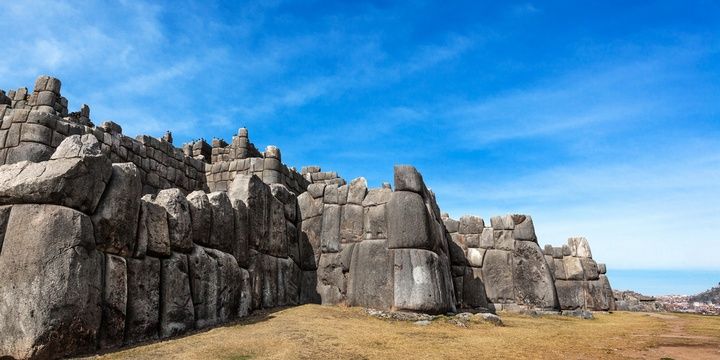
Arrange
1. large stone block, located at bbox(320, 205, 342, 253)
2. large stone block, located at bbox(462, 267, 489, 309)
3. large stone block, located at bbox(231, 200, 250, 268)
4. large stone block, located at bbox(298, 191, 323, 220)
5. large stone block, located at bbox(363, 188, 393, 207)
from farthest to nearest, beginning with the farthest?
large stone block, located at bbox(462, 267, 489, 309) → large stone block, located at bbox(298, 191, 323, 220) → large stone block, located at bbox(320, 205, 342, 253) → large stone block, located at bbox(363, 188, 393, 207) → large stone block, located at bbox(231, 200, 250, 268)

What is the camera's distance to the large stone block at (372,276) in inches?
403

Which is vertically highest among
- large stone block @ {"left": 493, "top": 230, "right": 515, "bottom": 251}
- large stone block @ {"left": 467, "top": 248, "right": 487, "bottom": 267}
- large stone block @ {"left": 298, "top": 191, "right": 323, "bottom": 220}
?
large stone block @ {"left": 298, "top": 191, "right": 323, "bottom": 220}

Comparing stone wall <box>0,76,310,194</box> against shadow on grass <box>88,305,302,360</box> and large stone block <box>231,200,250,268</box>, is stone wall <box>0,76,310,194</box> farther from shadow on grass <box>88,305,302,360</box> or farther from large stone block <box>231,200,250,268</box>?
shadow on grass <box>88,305,302,360</box>

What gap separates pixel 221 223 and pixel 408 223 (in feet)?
13.5

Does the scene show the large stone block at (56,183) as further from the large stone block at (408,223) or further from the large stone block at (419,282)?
the large stone block at (408,223)

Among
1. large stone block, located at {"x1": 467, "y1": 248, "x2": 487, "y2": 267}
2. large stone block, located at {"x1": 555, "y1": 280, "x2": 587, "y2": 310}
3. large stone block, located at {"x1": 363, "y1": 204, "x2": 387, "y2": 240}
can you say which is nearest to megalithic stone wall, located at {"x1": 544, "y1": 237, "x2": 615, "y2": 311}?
large stone block, located at {"x1": 555, "y1": 280, "x2": 587, "y2": 310}

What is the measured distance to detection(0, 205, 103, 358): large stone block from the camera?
4898mm

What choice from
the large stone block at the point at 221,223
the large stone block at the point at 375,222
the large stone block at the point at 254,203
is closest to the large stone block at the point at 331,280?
the large stone block at the point at 375,222

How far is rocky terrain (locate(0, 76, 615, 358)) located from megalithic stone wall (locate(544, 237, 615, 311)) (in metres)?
0.05

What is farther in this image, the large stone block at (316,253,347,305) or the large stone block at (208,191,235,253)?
the large stone block at (316,253,347,305)

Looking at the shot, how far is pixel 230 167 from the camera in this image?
1541cm

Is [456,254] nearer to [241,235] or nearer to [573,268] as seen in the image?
[573,268]

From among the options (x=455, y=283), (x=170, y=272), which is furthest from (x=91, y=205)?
(x=455, y=283)

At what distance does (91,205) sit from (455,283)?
11340 millimetres
